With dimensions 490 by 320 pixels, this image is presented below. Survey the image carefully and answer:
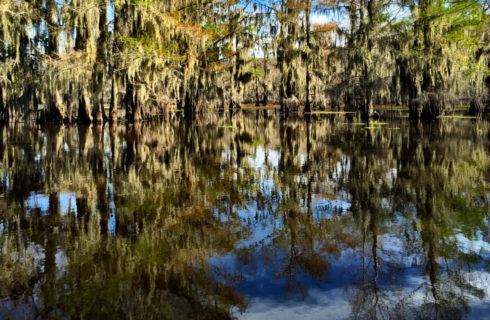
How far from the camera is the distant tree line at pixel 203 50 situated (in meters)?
19.3

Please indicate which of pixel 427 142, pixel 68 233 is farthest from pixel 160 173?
pixel 427 142

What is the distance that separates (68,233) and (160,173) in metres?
3.39

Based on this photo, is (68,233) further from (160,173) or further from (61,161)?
(61,161)

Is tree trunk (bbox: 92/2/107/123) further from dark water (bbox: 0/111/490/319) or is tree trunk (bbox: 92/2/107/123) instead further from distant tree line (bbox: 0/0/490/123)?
dark water (bbox: 0/111/490/319)

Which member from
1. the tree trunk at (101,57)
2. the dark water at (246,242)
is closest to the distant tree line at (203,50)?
the tree trunk at (101,57)

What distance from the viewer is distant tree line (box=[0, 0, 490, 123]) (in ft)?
63.4

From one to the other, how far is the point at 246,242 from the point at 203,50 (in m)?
20.9

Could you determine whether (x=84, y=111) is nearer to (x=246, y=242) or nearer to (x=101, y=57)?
(x=101, y=57)

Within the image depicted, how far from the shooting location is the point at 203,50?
23.4m

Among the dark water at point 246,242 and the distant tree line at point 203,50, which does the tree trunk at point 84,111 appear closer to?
the distant tree line at point 203,50

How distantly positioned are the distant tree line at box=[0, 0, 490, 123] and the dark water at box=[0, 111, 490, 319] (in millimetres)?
13193

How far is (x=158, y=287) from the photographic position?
2.90m

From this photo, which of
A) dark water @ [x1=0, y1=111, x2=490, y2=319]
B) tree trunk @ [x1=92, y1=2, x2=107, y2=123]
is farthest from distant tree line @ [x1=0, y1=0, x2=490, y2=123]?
dark water @ [x1=0, y1=111, x2=490, y2=319]

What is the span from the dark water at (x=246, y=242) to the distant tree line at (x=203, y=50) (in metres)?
13.2
